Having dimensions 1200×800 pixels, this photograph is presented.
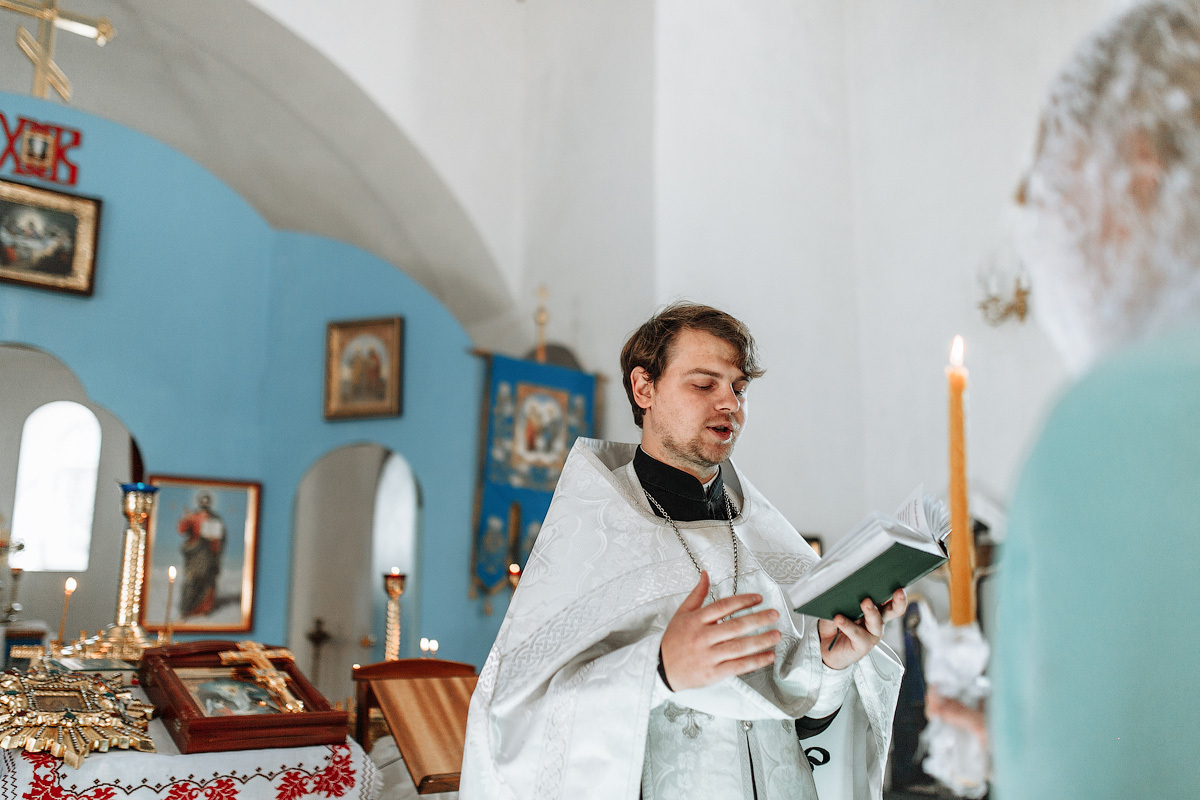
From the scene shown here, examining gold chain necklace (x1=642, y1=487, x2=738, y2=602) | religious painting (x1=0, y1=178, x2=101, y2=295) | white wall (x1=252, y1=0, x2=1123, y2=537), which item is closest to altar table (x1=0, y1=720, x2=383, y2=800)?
gold chain necklace (x1=642, y1=487, x2=738, y2=602)

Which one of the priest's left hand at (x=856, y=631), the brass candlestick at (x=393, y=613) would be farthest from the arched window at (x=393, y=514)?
the priest's left hand at (x=856, y=631)

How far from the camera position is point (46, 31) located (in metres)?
5.74

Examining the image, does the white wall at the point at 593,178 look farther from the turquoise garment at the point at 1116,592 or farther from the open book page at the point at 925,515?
the turquoise garment at the point at 1116,592

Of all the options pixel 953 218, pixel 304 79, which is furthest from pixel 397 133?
pixel 953 218

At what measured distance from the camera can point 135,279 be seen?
5.75 metres

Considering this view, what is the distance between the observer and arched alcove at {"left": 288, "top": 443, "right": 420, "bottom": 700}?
25.5 ft

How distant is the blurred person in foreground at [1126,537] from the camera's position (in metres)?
0.73

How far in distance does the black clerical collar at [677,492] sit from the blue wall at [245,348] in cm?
402

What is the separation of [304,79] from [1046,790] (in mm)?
6937

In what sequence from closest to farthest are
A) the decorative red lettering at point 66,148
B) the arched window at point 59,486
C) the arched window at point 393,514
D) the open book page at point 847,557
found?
the open book page at point 847,557
the decorative red lettering at point 66,148
the arched window at point 59,486
the arched window at point 393,514

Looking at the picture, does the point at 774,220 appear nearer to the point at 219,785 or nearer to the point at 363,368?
the point at 363,368

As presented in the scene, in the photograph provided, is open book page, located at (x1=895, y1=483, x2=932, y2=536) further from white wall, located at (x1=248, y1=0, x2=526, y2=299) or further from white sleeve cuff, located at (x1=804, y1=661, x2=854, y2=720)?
white wall, located at (x1=248, y1=0, x2=526, y2=299)

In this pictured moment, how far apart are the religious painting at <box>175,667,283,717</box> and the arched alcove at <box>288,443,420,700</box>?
182 inches

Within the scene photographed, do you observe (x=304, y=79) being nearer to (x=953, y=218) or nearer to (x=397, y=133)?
(x=397, y=133)
